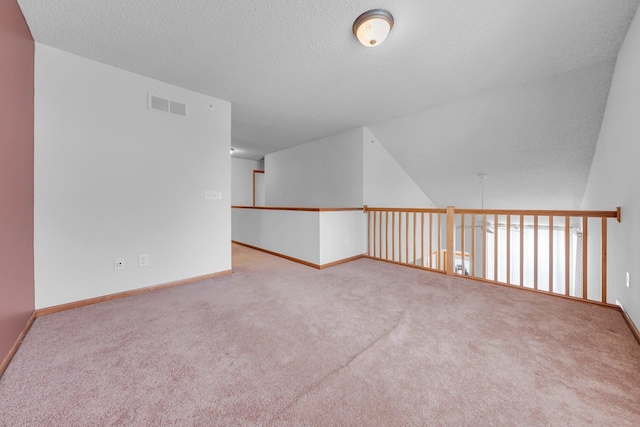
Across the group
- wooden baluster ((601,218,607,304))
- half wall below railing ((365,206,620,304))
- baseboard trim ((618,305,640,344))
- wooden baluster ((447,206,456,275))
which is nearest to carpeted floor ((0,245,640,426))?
baseboard trim ((618,305,640,344))

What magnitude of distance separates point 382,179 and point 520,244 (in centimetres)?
230

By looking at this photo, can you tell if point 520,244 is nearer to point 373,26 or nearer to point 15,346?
point 373,26

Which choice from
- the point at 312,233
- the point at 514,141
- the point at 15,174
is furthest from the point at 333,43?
the point at 514,141

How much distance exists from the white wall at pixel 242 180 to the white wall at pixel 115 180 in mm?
3548

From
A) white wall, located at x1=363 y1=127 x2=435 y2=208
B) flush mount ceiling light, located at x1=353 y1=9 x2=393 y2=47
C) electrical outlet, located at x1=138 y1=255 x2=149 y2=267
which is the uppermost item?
flush mount ceiling light, located at x1=353 y1=9 x2=393 y2=47

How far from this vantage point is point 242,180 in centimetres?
658

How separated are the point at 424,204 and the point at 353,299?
441 cm

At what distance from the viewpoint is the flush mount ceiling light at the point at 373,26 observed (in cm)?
166

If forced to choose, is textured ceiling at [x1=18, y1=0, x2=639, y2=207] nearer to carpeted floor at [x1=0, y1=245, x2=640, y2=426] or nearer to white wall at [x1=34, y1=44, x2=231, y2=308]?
white wall at [x1=34, y1=44, x2=231, y2=308]

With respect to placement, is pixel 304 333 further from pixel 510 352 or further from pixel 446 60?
pixel 446 60

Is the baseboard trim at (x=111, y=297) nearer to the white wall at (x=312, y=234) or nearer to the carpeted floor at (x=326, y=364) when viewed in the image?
the carpeted floor at (x=326, y=364)

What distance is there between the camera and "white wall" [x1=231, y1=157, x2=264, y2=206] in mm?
6398

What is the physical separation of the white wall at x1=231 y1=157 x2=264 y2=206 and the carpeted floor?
442cm

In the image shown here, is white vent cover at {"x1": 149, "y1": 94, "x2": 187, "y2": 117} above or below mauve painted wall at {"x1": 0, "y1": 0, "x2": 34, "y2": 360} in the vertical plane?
above
